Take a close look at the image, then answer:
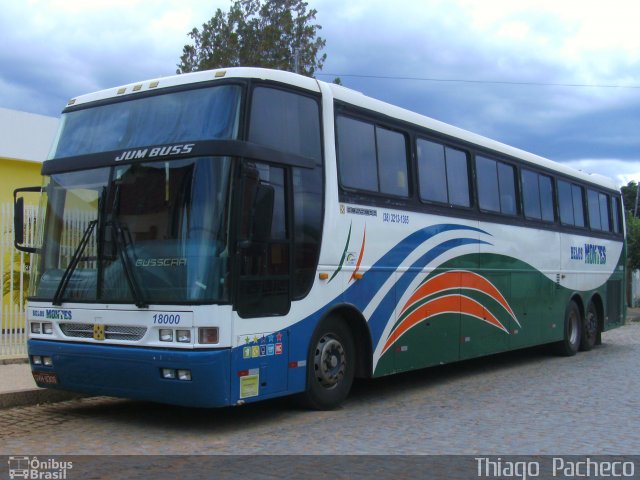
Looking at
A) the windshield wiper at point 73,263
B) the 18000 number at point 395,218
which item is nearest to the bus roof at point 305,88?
the 18000 number at point 395,218

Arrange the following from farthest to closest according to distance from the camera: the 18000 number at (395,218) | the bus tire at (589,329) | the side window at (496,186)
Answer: the bus tire at (589,329) → the side window at (496,186) → the 18000 number at (395,218)

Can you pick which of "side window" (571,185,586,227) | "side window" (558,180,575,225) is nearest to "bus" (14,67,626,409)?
"side window" (558,180,575,225)

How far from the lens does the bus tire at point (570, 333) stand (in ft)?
49.9

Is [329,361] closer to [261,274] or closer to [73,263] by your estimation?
[261,274]

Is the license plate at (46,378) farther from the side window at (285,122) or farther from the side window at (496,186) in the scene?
the side window at (496,186)

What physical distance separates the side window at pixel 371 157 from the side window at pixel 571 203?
609 centimetres

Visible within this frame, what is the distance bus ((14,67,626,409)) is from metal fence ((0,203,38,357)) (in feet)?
9.97

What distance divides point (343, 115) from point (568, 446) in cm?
437

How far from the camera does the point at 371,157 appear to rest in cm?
937

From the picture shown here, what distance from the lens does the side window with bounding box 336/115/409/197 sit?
8888 millimetres

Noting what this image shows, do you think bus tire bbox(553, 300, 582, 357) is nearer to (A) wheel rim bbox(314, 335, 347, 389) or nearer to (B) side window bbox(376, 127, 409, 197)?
(B) side window bbox(376, 127, 409, 197)

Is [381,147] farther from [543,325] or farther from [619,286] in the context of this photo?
[619,286]

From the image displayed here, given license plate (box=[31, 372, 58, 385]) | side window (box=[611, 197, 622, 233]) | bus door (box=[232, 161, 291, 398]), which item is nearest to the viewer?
bus door (box=[232, 161, 291, 398])
